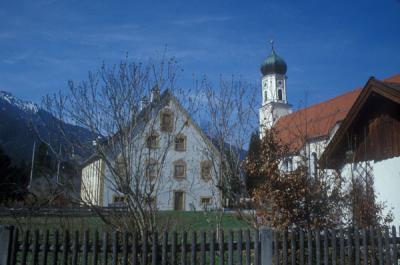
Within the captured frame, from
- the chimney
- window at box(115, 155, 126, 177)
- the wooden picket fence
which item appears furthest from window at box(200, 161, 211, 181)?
the wooden picket fence

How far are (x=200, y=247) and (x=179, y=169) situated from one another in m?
29.9

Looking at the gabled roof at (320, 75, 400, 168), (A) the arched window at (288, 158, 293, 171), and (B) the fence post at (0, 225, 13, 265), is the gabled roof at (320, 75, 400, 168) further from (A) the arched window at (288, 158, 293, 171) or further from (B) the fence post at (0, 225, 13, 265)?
(B) the fence post at (0, 225, 13, 265)

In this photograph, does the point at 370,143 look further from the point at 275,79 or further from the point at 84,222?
the point at 275,79

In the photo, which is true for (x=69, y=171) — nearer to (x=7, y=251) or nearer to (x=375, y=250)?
(x=7, y=251)

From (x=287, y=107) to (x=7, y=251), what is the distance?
61.9 meters

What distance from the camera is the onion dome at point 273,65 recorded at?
68.1m

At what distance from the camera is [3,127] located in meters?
133

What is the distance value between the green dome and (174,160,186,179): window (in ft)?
114

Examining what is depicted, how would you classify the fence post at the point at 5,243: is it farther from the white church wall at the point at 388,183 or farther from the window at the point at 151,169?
the white church wall at the point at 388,183

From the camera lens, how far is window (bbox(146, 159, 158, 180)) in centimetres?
1009

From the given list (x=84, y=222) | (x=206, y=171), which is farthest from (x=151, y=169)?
(x=206, y=171)

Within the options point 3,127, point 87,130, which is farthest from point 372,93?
point 3,127

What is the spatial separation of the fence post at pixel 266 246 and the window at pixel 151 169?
347 cm

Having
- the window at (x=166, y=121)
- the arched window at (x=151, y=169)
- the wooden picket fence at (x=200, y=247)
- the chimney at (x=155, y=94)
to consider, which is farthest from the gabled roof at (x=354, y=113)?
the chimney at (x=155, y=94)
